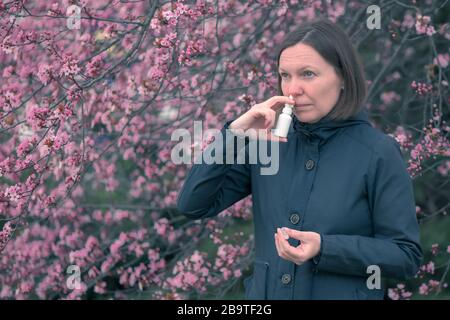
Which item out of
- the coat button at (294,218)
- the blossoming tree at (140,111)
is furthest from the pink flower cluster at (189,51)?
the coat button at (294,218)

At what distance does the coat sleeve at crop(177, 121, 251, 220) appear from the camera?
2.35m

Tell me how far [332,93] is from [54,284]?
3.02 metres

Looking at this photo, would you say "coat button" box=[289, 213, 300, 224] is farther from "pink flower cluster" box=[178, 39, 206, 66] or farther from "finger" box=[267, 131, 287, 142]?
"pink flower cluster" box=[178, 39, 206, 66]

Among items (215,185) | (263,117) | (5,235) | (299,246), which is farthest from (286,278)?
(5,235)

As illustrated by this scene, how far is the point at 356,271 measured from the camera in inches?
83.1

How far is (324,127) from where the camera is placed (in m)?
2.25

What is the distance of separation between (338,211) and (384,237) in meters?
0.16

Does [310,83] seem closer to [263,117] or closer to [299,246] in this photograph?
[263,117]

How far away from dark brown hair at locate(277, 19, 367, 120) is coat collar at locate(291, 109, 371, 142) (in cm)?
2

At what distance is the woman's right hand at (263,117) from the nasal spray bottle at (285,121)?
0.7 inches

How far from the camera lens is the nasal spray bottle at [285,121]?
226cm

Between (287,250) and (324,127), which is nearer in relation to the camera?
(287,250)

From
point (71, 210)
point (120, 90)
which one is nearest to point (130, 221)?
point (71, 210)

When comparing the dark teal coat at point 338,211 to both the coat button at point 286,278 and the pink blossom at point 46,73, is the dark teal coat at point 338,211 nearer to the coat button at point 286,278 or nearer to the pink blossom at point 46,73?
the coat button at point 286,278
